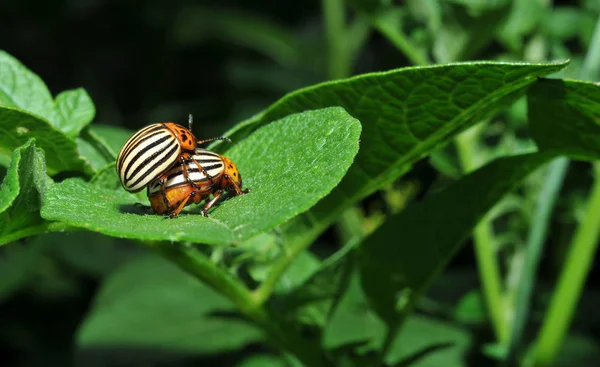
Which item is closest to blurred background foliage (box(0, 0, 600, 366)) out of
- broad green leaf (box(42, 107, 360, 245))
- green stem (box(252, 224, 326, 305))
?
green stem (box(252, 224, 326, 305))

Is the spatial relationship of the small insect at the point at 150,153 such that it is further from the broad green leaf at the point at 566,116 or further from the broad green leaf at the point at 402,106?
the broad green leaf at the point at 566,116

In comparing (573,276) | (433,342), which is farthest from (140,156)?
(433,342)

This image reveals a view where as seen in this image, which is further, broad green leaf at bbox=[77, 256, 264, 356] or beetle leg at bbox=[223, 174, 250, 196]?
broad green leaf at bbox=[77, 256, 264, 356]

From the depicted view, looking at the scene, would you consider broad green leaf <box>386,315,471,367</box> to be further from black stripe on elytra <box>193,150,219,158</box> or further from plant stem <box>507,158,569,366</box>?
black stripe on elytra <box>193,150,219,158</box>

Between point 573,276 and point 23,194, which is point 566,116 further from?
point 23,194

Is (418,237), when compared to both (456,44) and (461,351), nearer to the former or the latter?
(456,44)

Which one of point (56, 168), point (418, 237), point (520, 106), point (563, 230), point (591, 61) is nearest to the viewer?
point (56, 168)

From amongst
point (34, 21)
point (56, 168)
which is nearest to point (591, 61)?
point (56, 168)
